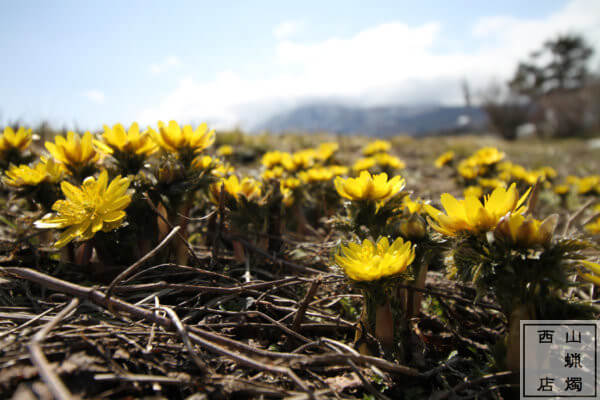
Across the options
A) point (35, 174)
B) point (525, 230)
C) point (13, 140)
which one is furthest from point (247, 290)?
point (13, 140)

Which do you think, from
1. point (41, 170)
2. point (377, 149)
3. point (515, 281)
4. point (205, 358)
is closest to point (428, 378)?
point (515, 281)

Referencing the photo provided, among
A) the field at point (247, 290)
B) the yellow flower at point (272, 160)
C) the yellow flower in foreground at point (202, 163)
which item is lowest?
the field at point (247, 290)

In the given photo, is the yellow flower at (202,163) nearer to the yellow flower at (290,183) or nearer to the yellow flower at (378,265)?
the yellow flower at (290,183)

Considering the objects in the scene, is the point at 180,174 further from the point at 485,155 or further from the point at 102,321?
the point at 485,155

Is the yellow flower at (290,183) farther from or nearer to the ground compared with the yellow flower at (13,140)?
nearer to the ground

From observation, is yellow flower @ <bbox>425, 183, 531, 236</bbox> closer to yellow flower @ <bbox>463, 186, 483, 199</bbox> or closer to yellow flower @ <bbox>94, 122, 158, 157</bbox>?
yellow flower @ <bbox>463, 186, 483, 199</bbox>

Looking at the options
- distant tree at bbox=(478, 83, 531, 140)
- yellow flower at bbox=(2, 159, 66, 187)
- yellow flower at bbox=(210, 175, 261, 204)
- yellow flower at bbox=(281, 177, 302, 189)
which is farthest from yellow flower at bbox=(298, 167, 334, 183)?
distant tree at bbox=(478, 83, 531, 140)

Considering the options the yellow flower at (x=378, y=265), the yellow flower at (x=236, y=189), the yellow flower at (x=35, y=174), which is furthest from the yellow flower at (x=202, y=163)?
the yellow flower at (x=378, y=265)

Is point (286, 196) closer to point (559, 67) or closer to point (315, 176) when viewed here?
point (315, 176)
